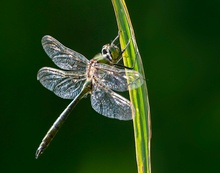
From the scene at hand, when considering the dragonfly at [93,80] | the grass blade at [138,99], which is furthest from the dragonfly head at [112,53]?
the grass blade at [138,99]

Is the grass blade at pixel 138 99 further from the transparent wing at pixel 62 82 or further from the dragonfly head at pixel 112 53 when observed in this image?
the transparent wing at pixel 62 82

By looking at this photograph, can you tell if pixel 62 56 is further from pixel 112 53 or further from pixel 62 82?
pixel 112 53

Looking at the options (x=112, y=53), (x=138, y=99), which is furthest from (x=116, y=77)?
(x=138, y=99)

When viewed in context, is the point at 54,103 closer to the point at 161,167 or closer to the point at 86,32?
the point at 86,32

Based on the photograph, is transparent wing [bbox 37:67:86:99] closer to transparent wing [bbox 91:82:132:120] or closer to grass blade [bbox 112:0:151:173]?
transparent wing [bbox 91:82:132:120]

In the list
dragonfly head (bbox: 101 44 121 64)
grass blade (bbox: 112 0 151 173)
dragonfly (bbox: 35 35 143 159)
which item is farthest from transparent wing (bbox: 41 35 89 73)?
grass blade (bbox: 112 0 151 173)
